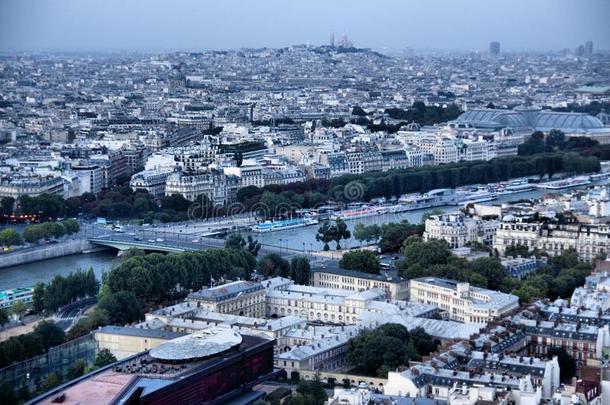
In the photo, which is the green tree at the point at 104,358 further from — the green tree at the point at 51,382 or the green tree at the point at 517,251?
the green tree at the point at 517,251

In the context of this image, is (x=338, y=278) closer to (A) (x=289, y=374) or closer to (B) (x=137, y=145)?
(A) (x=289, y=374)

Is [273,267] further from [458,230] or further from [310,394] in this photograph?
[310,394]

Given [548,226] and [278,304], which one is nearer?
[278,304]

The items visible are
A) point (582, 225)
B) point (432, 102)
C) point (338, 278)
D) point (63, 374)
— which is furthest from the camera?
point (432, 102)

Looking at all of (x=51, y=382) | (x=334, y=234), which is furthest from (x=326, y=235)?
(x=51, y=382)

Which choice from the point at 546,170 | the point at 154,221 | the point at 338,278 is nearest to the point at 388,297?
the point at 338,278

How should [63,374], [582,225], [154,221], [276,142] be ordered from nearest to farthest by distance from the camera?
[63,374] → [582,225] → [154,221] → [276,142]

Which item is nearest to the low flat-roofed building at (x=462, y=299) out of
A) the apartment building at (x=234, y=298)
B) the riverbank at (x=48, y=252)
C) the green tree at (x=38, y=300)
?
the apartment building at (x=234, y=298)
